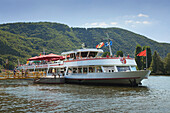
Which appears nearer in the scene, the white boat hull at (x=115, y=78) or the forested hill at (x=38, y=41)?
the white boat hull at (x=115, y=78)

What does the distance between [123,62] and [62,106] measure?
55.1 ft

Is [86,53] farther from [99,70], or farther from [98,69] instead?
[99,70]

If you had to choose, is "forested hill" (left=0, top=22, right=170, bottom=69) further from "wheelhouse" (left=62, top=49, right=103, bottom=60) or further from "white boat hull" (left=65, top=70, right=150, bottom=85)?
"white boat hull" (left=65, top=70, right=150, bottom=85)

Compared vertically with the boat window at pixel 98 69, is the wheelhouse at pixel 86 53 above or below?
above

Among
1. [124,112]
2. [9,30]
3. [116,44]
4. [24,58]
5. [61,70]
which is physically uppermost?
[9,30]

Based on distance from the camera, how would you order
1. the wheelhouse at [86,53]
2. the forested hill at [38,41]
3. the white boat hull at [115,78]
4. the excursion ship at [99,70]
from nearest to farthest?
1. the white boat hull at [115,78]
2. the excursion ship at [99,70]
3. the wheelhouse at [86,53]
4. the forested hill at [38,41]

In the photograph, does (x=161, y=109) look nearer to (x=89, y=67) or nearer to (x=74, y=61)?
(x=89, y=67)

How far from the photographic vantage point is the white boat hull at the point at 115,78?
2792 cm

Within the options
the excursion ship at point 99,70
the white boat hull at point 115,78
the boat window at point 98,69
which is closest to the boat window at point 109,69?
the excursion ship at point 99,70

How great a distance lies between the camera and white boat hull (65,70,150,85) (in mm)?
27922

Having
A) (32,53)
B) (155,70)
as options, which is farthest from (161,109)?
(32,53)

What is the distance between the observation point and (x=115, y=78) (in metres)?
29.1

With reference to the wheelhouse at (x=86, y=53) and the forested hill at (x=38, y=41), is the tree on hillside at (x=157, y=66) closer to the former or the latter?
the wheelhouse at (x=86, y=53)

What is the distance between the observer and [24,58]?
121375 mm
